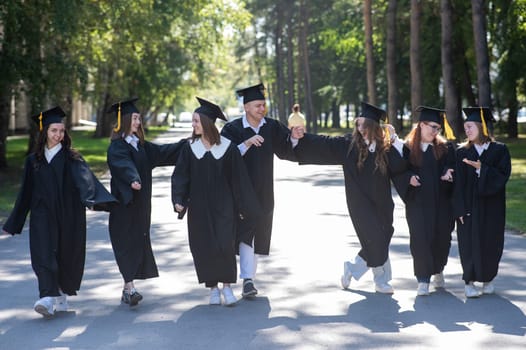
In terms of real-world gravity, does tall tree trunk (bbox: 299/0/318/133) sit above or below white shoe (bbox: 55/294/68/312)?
above

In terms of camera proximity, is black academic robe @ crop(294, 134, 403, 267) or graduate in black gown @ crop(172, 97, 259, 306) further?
black academic robe @ crop(294, 134, 403, 267)

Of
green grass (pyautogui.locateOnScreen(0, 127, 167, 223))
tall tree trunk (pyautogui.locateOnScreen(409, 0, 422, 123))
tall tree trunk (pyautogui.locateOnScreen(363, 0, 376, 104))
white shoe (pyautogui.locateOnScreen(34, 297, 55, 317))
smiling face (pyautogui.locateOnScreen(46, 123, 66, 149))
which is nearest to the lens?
white shoe (pyautogui.locateOnScreen(34, 297, 55, 317))

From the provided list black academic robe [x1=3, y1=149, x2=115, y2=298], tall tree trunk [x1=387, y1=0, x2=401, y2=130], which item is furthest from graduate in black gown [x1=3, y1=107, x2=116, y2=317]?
tall tree trunk [x1=387, y1=0, x2=401, y2=130]

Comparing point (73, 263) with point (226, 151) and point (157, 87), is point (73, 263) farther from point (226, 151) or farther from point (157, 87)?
point (157, 87)

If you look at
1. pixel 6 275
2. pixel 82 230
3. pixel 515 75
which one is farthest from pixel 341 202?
pixel 515 75

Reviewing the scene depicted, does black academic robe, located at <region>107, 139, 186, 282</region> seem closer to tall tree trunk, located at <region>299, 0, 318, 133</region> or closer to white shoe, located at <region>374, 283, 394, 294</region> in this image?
white shoe, located at <region>374, 283, 394, 294</region>

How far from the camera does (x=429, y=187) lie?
9719mm

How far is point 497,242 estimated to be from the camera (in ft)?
31.4

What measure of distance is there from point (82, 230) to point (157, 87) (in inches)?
1819

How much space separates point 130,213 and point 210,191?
2.45ft

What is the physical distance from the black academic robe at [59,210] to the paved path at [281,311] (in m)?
0.42

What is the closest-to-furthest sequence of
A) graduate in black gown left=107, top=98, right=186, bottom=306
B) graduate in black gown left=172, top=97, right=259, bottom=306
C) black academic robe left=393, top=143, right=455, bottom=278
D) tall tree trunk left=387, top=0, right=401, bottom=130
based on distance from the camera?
graduate in black gown left=107, top=98, right=186, bottom=306 → graduate in black gown left=172, top=97, right=259, bottom=306 → black academic robe left=393, top=143, right=455, bottom=278 → tall tree trunk left=387, top=0, right=401, bottom=130

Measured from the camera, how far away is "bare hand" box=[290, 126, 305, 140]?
9.78 metres

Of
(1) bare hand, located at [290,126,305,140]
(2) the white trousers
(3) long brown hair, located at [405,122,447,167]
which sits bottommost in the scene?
(2) the white trousers
